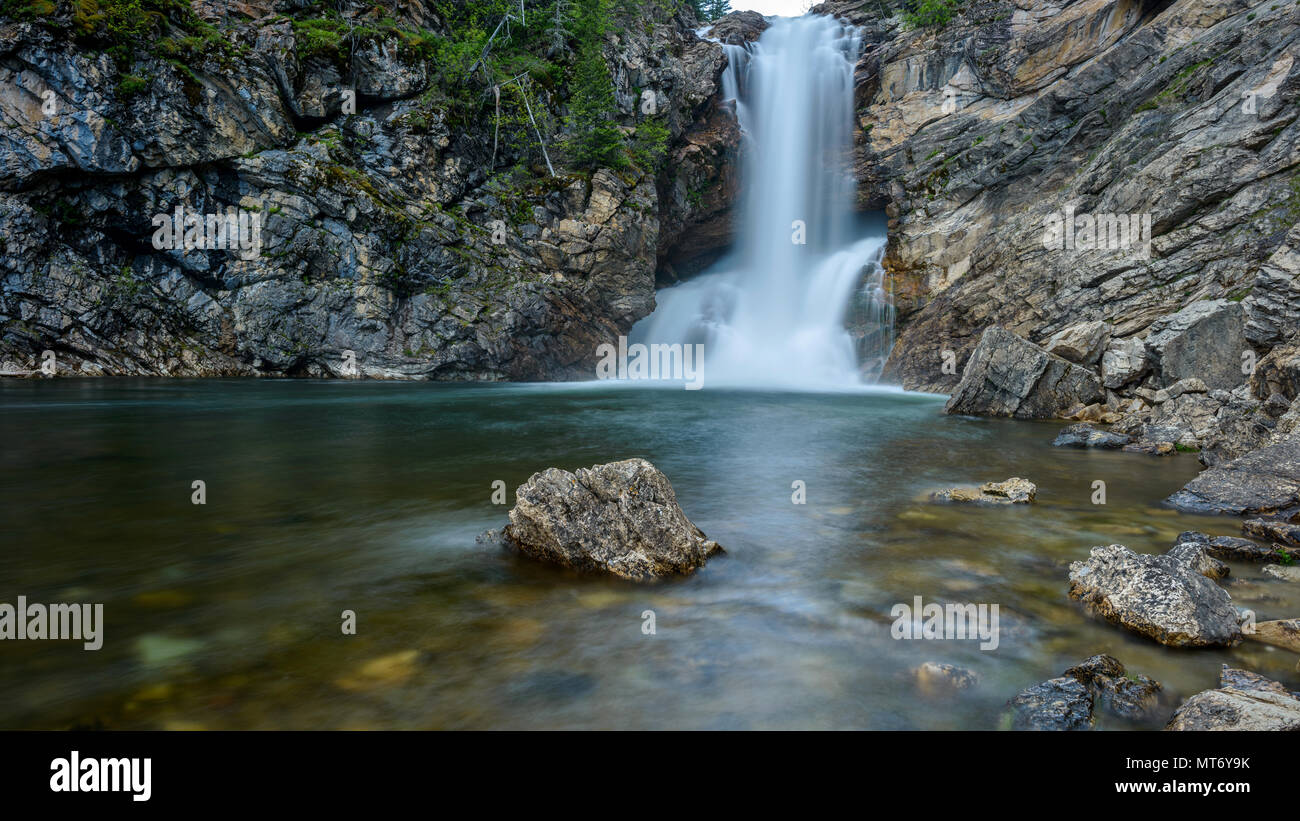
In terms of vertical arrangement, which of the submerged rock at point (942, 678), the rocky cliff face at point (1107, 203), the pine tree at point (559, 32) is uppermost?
the pine tree at point (559, 32)

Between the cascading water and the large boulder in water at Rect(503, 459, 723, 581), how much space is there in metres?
32.0

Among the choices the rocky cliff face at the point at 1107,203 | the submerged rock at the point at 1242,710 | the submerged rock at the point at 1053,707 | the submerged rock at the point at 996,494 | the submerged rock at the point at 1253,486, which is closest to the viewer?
the submerged rock at the point at 1242,710

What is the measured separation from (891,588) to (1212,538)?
13.1 ft

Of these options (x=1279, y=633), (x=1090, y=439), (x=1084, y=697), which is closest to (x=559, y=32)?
(x=1090, y=439)

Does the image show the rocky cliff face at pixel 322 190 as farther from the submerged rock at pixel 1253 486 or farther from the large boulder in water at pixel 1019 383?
the submerged rock at pixel 1253 486

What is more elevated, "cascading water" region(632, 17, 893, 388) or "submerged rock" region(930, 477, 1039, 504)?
"cascading water" region(632, 17, 893, 388)

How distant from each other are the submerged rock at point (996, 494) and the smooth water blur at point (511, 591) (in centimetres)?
37

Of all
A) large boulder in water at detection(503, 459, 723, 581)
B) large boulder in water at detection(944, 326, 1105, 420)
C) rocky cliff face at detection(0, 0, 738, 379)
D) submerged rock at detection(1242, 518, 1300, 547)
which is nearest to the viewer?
large boulder in water at detection(503, 459, 723, 581)

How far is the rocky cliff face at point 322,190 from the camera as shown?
89.9 ft

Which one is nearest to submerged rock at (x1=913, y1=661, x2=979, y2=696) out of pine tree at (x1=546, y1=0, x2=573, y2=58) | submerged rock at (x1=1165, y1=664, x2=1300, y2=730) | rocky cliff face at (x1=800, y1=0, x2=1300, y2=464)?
submerged rock at (x1=1165, y1=664, x2=1300, y2=730)

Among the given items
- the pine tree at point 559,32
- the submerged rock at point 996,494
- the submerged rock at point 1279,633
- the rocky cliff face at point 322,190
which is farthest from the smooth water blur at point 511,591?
the pine tree at point 559,32

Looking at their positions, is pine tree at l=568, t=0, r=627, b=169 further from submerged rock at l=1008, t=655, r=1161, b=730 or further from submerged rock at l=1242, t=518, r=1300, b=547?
submerged rock at l=1008, t=655, r=1161, b=730

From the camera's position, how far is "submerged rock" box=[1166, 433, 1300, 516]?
807cm
